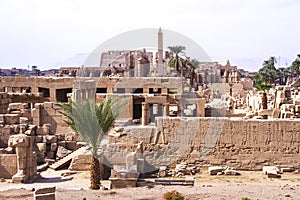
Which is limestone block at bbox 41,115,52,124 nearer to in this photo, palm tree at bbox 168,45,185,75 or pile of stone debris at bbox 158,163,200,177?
pile of stone debris at bbox 158,163,200,177

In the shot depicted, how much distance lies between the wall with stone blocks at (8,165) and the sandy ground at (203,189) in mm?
457

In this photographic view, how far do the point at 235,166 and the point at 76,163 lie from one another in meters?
5.89

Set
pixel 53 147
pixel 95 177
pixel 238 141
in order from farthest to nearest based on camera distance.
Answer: pixel 53 147 → pixel 238 141 → pixel 95 177

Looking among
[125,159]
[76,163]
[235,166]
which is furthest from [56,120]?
[235,166]

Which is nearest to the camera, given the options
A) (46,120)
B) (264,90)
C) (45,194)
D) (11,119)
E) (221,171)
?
(45,194)

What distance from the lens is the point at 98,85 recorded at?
29750 millimetres

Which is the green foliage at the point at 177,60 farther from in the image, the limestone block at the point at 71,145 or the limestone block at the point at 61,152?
the limestone block at the point at 61,152

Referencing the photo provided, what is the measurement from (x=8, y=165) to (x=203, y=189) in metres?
7.30

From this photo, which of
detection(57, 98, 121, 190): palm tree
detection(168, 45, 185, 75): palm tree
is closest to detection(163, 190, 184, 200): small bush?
detection(57, 98, 121, 190): palm tree

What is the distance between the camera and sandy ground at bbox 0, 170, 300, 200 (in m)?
10.5

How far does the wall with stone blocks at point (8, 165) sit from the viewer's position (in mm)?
14461

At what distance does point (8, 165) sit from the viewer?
14.5 m

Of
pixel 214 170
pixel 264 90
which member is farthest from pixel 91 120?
pixel 264 90

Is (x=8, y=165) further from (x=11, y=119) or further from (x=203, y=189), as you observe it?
(x=203, y=189)
